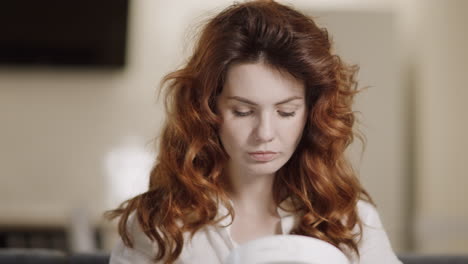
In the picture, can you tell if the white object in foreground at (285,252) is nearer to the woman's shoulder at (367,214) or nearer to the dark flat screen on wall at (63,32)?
the woman's shoulder at (367,214)

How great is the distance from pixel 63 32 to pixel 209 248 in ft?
10.1

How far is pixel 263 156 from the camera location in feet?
4.45

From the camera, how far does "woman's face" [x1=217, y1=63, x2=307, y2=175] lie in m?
1.33

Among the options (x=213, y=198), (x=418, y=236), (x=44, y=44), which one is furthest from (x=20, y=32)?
(x=213, y=198)

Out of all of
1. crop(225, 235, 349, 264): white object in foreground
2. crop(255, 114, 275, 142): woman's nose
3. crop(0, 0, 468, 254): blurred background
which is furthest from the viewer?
crop(0, 0, 468, 254): blurred background

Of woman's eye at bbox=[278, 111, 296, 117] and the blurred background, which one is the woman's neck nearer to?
woman's eye at bbox=[278, 111, 296, 117]

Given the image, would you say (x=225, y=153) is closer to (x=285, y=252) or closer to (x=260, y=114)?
(x=260, y=114)

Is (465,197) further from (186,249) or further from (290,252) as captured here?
(290,252)

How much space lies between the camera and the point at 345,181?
1506 millimetres

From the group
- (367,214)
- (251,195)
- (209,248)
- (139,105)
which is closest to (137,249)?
(209,248)

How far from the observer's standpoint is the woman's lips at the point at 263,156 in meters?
1.36

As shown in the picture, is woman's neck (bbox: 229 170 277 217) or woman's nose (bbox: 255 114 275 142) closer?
woman's nose (bbox: 255 114 275 142)

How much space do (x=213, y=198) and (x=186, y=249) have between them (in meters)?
0.12

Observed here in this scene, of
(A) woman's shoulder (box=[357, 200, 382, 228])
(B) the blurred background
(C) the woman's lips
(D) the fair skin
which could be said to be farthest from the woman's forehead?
(B) the blurred background
